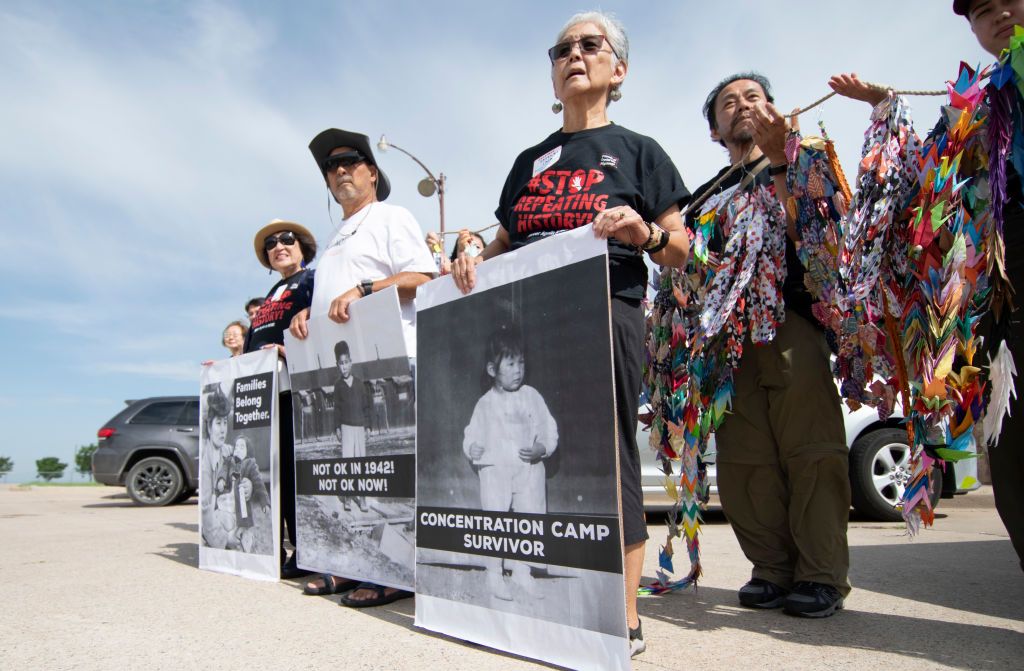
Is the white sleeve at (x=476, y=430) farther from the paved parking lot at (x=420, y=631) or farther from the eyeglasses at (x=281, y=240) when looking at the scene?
the eyeglasses at (x=281, y=240)

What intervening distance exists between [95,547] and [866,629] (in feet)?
17.0

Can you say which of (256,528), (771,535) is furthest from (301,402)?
(771,535)

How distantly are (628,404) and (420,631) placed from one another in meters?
1.12

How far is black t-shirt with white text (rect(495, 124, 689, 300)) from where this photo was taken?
239 centimetres

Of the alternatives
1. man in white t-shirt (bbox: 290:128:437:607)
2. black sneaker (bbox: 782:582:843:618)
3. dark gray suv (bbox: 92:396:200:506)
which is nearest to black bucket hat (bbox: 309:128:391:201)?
man in white t-shirt (bbox: 290:128:437:607)

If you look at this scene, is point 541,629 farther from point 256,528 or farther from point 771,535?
point 256,528

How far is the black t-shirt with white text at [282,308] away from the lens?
415 cm

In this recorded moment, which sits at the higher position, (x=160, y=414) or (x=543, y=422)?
(x=160, y=414)

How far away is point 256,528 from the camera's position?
150 inches

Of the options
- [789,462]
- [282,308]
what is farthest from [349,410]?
[789,462]

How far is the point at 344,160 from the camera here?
3809 millimetres

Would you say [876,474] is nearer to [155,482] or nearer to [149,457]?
[155,482]

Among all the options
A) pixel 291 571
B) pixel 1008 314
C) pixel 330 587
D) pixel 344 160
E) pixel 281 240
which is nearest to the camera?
pixel 1008 314

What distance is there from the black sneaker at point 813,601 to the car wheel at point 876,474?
361 cm
